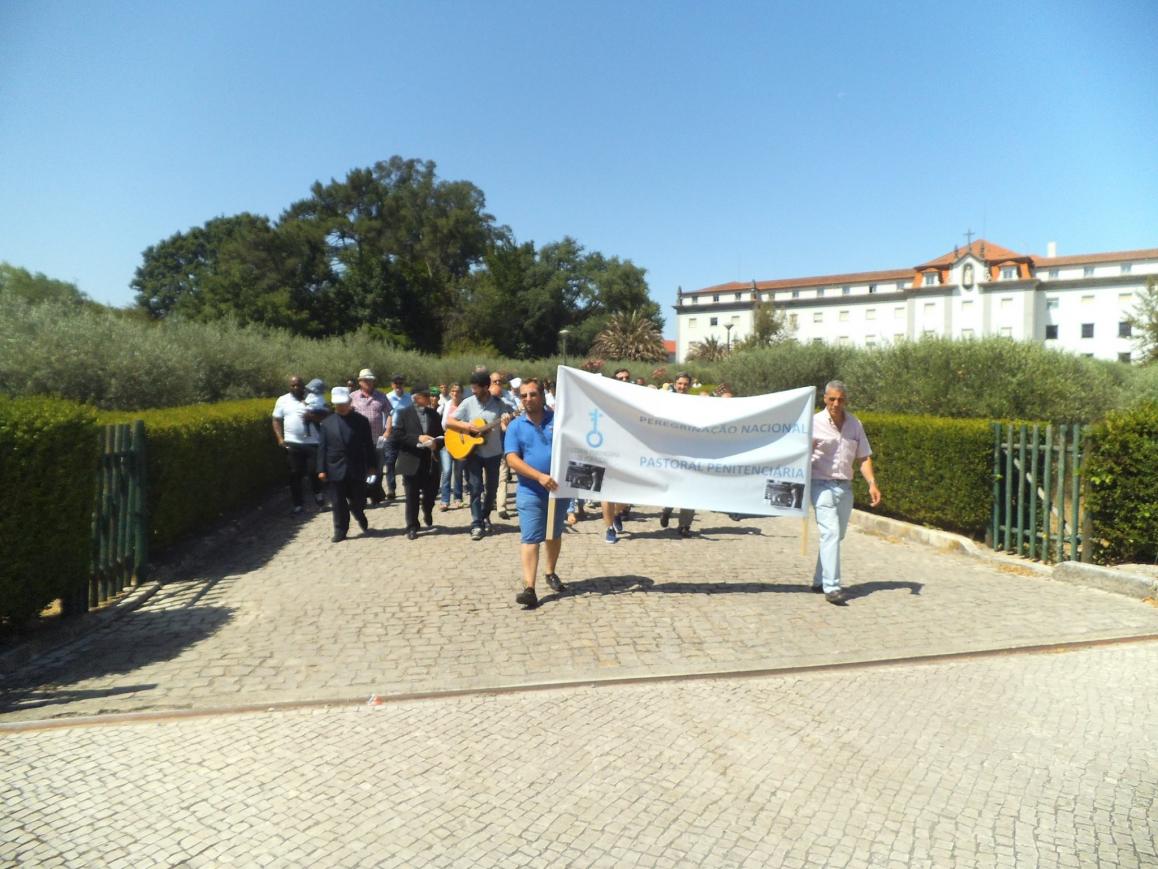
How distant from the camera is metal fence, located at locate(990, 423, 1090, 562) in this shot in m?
8.65

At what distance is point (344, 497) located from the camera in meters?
10.2

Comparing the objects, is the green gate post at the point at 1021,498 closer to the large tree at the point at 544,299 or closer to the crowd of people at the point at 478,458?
the crowd of people at the point at 478,458

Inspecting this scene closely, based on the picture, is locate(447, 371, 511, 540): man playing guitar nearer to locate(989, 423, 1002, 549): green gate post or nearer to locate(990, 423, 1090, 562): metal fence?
locate(989, 423, 1002, 549): green gate post

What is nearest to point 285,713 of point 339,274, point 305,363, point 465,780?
point 465,780

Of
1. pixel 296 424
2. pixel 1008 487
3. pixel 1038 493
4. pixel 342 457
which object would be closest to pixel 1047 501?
pixel 1038 493

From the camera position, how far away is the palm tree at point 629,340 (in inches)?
3337

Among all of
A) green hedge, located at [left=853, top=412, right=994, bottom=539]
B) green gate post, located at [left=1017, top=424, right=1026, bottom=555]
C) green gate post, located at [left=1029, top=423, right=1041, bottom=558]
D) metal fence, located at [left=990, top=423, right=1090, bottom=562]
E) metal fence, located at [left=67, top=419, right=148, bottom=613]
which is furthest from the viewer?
green hedge, located at [left=853, top=412, right=994, bottom=539]

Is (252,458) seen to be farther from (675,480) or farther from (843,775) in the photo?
(843,775)

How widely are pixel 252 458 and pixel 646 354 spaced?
74371 millimetres

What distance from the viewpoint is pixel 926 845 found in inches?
137

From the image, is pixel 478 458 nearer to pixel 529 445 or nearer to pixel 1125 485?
pixel 529 445

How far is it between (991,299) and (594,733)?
103202mm

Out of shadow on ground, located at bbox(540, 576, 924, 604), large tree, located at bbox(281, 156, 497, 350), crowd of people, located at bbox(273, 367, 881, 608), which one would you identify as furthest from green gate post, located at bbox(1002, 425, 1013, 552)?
large tree, located at bbox(281, 156, 497, 350)

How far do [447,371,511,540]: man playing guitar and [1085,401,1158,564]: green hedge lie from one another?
6535mm
